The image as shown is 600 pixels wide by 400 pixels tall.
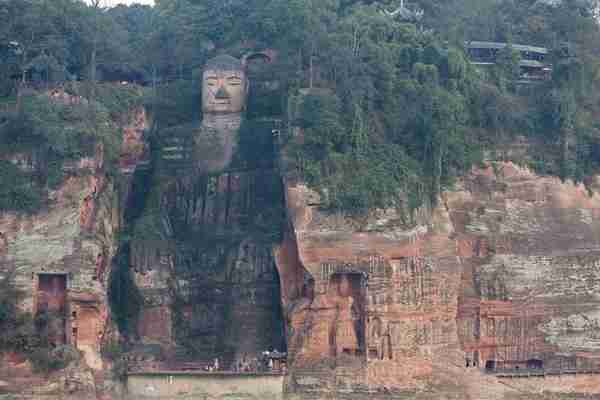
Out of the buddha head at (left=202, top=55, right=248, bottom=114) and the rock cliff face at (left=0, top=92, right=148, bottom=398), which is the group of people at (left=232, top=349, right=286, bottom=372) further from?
the buddha head at (left=202, top=55, right=248, bottom=114)

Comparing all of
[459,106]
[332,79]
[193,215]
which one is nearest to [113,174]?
[193,215]

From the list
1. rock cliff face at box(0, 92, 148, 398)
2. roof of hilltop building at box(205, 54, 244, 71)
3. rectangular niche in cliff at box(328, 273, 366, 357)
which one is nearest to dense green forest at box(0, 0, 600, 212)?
rock cliff face at box(0, 92, 148, 398)

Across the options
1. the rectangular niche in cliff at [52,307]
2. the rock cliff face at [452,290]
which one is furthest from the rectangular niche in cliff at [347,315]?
the rectangular niche in cliff at [52,307]

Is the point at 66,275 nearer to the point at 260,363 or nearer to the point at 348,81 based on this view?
the point at 260,363

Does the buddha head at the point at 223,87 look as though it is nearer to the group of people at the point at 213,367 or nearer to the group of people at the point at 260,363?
the group of people at the point at 260,363

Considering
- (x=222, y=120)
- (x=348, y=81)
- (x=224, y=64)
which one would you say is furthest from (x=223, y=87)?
(x=348, y=81)

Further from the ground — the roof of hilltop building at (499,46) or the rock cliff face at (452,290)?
the roof of hilltop building at (499,46)
